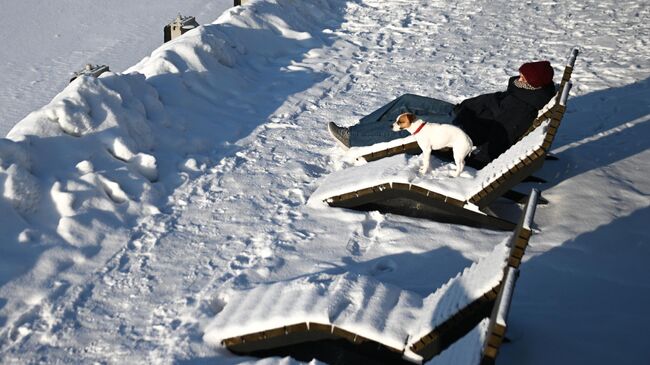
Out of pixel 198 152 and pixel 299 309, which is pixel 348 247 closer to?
pixel 299 309

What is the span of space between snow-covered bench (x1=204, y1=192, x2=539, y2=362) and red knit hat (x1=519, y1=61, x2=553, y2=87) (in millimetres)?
2480

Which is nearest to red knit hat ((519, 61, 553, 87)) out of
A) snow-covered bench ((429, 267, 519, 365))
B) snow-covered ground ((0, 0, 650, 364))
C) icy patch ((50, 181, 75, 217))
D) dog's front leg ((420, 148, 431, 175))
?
snow-covered ground ((0, 0, 650, 364))

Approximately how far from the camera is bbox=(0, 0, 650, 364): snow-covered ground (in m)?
4.06

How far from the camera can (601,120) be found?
7.14 metres

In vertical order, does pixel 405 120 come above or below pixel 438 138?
above

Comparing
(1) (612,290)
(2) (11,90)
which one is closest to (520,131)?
(1) (612,290)

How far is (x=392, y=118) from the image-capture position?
6.37 meters

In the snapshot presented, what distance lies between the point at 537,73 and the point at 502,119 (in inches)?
18.2

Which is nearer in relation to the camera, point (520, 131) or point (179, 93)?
point (520, 131)

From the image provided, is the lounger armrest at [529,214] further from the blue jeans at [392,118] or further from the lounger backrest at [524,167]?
the blue jeans at [392,118]

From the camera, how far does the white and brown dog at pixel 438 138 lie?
5152mm

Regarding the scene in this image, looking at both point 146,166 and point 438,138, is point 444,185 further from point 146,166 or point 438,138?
point 146,166

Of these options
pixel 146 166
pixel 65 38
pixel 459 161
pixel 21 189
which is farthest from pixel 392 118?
pixel 65 38

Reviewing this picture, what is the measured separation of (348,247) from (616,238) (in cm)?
192
